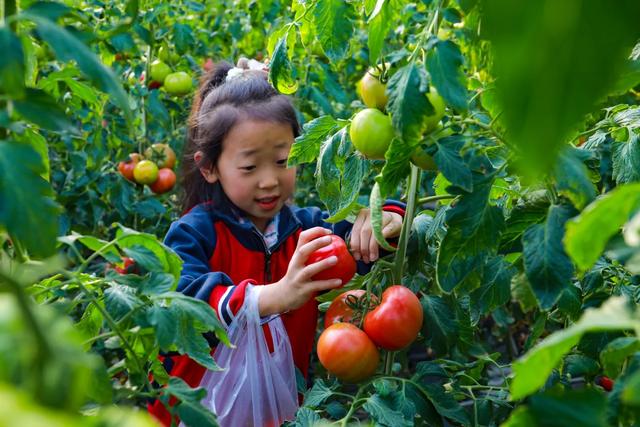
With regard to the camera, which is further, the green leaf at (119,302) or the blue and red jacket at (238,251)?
the blue and red jacket at (238,251)

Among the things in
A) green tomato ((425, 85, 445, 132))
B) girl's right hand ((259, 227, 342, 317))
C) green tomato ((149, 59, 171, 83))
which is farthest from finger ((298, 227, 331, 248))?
green tomato ((149, 59, 171, 83))

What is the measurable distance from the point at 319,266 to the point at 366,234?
0.47ft

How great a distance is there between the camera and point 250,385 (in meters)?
1.64

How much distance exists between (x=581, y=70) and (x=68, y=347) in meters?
0.31

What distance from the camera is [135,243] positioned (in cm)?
96

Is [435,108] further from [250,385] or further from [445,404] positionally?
[250,385]

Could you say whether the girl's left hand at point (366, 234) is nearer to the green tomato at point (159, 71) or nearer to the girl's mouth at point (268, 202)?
the girl's mouth at point (268, 202)

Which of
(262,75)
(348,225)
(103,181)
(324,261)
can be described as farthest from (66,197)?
(324,261)

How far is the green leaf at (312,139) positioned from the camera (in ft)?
4.25

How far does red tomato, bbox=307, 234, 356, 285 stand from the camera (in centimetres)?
144

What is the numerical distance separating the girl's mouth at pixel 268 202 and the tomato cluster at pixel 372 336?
689 millimetres

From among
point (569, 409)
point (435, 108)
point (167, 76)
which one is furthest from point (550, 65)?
point (167, 76)

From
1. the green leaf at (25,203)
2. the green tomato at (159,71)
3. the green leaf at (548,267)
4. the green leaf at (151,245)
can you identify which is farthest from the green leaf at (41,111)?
the green tomato at (159,71)

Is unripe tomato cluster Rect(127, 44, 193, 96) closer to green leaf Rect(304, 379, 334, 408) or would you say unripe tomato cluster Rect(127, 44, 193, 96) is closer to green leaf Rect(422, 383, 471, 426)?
green leaf Rect(304, 379, 334, 408)
